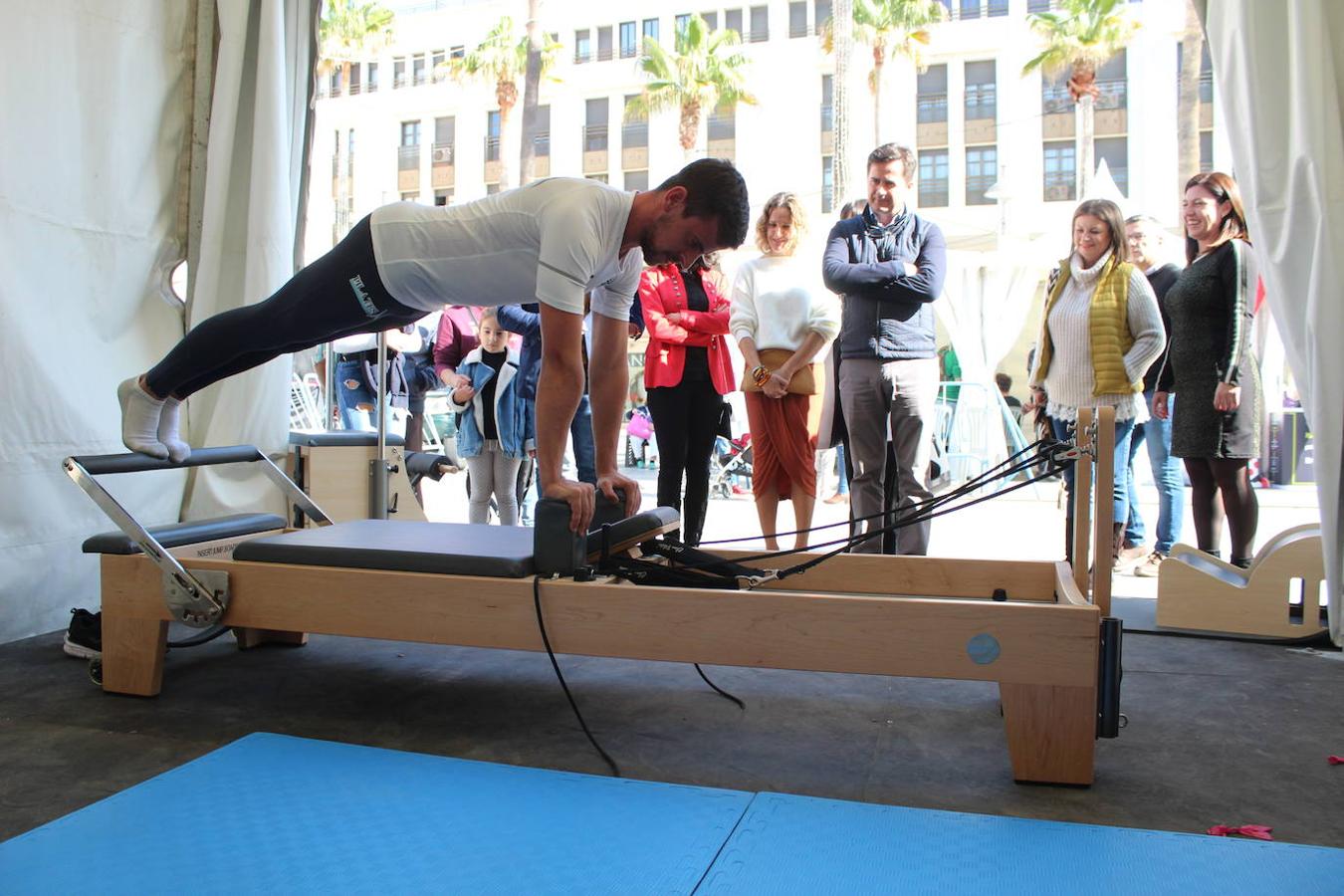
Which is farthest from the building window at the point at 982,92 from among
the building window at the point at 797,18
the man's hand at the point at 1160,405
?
the man's hand at the point at 1160,405

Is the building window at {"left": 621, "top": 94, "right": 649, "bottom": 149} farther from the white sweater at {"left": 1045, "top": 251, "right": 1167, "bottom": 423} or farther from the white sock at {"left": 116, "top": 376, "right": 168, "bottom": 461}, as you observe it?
the white sock at {"left": 116, "top": 376, "right": 168, "bottom": 461}

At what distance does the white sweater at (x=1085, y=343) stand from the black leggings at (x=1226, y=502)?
308 millimetres

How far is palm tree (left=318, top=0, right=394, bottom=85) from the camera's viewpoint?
71.5 ft

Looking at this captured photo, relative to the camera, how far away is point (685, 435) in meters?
3.49

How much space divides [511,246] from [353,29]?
22.5 metres

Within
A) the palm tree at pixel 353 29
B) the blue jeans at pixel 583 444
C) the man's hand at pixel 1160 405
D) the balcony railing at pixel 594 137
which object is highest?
the palm tree at pixel 353 29

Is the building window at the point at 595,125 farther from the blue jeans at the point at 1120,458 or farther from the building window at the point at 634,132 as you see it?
the blue jeans at the point at 1120,458

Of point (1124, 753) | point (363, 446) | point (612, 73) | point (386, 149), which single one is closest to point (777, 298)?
point (363, 446)

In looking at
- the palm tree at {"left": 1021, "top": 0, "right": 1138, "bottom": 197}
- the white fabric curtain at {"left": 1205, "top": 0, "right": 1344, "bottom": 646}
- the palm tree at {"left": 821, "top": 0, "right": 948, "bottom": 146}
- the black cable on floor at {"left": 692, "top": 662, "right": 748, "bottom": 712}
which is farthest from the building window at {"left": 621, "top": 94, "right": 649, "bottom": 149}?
the black cable on floor at {"left": 692, "top": 662, "right": 748, "bottom": 712}

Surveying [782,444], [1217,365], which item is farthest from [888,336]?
[1217,365]

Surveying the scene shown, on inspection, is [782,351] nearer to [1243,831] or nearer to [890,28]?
[1243,831]

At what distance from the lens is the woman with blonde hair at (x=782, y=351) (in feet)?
11.6

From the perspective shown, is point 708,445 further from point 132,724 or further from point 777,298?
point 132,724

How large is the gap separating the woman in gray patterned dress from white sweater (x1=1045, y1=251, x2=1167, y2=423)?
0.37 ft
